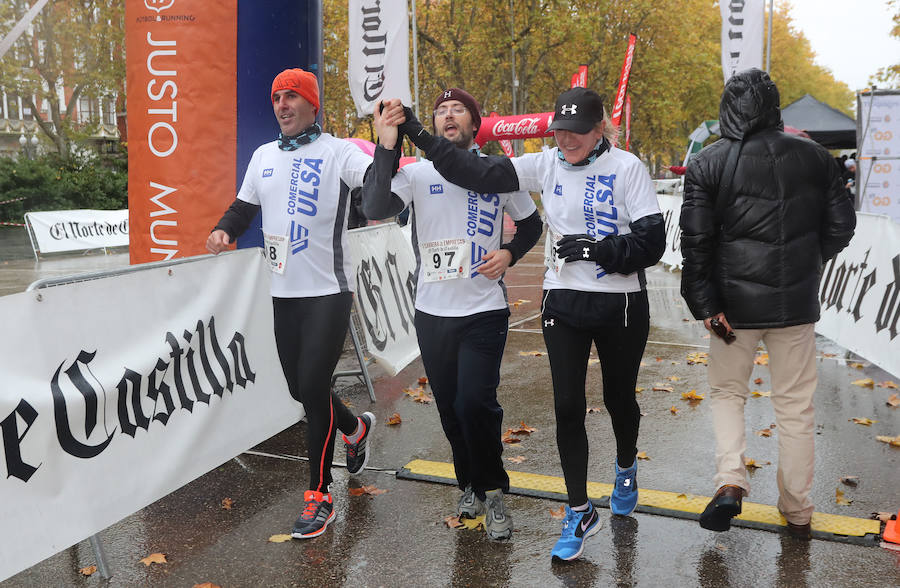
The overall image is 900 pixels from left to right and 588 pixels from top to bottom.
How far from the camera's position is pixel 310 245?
416cm

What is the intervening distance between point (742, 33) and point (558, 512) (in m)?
13.4

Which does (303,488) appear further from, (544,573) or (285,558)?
(544,573)

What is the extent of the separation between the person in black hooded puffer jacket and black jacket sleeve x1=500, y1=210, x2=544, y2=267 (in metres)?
0.71

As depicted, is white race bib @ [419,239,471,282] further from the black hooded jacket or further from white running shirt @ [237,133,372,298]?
the black hooded jacket

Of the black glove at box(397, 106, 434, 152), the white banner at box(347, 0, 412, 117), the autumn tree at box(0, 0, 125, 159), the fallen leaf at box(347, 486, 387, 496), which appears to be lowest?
the fallen leaf at box(347, 486, 387, 496)

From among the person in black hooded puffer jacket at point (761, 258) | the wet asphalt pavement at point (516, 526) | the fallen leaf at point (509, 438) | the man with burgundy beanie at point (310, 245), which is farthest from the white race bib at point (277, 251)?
the fallen leaf at point (509, 438)

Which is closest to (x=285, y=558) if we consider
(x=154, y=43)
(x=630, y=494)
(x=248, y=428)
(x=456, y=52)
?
(x=248, y=428)

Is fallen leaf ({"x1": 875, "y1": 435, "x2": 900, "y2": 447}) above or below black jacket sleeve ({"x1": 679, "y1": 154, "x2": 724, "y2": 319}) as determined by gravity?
below

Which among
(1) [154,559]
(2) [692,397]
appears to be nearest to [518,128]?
(2) [692,397]

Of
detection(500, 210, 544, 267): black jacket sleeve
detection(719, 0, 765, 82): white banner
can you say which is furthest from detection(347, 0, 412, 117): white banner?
detection(500, 210, 544, 267): black jacket sleeve

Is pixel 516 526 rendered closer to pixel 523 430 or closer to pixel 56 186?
pixel 523 430

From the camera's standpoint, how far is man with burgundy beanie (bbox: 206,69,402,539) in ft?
13.6

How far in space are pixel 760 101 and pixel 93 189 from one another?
2528 centimetres

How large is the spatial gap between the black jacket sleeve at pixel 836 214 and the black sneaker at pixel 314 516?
273 centimetres
